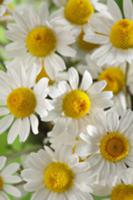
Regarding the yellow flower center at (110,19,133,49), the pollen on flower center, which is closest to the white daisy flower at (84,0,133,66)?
the yellow flower center at (110,19,133,49)

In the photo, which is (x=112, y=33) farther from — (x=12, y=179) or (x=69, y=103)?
(x=12, y=179)

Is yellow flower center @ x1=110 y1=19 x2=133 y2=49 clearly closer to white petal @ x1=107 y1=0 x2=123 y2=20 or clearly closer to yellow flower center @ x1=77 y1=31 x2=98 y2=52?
white petal @ x1=107 y1=0 x2=123 y2=20

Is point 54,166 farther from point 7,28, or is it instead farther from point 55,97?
point 7,28

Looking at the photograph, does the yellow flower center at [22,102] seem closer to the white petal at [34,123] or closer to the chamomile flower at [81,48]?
the white petal at [34,123]

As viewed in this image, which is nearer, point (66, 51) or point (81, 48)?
point (66, 51)

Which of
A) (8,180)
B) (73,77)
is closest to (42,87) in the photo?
(73,77)

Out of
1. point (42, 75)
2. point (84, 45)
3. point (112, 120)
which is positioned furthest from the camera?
point (84, 45)

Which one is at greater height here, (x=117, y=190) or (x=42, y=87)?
(x=42, y=87)

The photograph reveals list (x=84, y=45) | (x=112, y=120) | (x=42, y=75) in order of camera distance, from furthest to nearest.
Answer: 1. (x=84, y=45)
2. (x=42, y=75)
3. (x=112, y=120)
